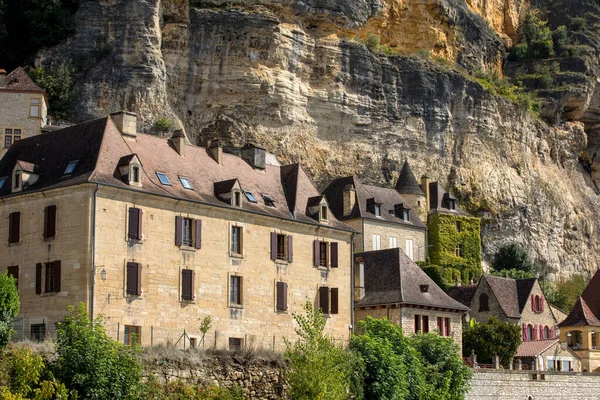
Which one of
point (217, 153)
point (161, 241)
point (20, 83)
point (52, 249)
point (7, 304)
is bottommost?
point (7, 304)

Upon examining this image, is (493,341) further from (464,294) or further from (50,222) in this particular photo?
(50,222)

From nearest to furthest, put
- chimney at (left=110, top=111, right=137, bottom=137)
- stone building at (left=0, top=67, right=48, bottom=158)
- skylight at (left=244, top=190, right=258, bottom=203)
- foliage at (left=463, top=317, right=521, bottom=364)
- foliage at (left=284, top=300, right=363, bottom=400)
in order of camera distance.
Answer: foliage at (left=284, top=300, right=363, bottom=400) → chimney at (left=110, top=111, right=137, bottom=137) → skylight at (left=244, top=190, right=258, bottom=203) → foliage at (left=463, top=317, right=521, bottom=364) → stone building at (left=0, top=67, right=48, bottom=158)

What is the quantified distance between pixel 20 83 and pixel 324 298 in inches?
891

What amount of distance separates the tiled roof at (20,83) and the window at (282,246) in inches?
796

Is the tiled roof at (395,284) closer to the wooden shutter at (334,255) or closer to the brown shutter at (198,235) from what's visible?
the wooden shutter at (334,255)

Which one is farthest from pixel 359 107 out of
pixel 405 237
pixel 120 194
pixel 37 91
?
pixel 120 194

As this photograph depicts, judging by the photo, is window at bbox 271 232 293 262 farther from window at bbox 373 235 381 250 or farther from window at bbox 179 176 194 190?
window at bbox 373 235 381 250

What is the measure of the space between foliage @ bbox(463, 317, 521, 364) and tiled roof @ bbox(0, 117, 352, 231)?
10.2 m

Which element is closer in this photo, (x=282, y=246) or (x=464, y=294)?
(x=282, y=246)

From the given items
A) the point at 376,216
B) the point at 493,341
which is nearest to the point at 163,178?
the point at 493,341

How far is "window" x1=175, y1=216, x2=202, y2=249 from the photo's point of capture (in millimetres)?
41344

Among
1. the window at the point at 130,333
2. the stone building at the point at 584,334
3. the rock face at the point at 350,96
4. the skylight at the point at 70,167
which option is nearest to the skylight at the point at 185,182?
the skylight at the point at 70,167

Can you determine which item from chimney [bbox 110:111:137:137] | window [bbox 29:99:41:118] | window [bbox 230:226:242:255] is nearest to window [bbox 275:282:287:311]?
window [bbox 230:226:242:255]

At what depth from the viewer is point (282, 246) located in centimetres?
4556
